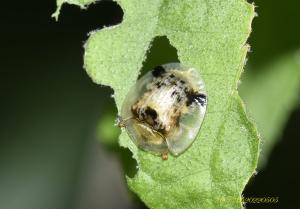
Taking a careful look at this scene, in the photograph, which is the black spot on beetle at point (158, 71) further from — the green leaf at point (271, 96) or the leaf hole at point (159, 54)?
the green leaf at point (271, 96)

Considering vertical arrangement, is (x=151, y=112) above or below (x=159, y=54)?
below

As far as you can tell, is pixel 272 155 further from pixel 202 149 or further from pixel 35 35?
pixel 35 35

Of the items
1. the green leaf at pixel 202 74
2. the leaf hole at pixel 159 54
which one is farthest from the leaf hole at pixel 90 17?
the green leaf at pixel 202 74

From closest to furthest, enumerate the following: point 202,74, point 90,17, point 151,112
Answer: point 202,74, point 151,112, point 90,17

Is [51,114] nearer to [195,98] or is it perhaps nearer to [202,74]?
[195,98]

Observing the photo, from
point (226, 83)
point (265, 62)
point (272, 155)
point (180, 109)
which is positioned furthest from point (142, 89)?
point (272, 155)

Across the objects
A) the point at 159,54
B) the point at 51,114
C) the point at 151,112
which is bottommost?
the point at 51,114

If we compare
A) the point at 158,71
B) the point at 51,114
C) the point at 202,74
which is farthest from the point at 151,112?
the point at 51,114
